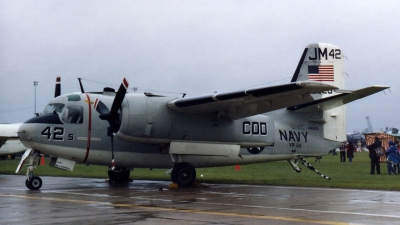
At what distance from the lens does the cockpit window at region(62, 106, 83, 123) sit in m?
19.9

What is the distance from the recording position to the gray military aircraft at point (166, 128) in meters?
19.2

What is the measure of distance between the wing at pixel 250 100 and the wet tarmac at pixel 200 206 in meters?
2.93

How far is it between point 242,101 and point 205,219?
8.71 meters

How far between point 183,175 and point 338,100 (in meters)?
6.47

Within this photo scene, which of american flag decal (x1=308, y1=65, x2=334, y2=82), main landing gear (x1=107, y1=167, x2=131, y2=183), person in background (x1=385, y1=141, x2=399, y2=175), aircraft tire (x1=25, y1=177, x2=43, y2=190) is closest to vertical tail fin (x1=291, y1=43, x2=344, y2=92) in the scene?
american flag decal (x1=308, y1=65, x2=334, y2=82)

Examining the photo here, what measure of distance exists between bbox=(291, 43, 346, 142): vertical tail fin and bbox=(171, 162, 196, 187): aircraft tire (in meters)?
6.63

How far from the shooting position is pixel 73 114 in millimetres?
19938

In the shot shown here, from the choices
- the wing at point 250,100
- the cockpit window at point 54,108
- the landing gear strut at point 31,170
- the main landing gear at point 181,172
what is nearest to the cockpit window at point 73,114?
the cockpit window at point 54,108

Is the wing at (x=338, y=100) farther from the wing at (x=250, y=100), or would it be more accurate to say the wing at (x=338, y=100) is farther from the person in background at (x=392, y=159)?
the person in background at (x=392, y=159)

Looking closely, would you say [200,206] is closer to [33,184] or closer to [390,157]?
[33,184]

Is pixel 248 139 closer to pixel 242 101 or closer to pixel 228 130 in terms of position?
pixel 228 130

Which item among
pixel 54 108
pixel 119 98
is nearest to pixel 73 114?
pixel 54 108

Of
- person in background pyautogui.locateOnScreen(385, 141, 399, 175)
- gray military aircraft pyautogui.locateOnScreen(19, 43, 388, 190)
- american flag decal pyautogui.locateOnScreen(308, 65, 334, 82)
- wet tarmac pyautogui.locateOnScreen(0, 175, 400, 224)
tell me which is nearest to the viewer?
wet tarmac pyautogui.locateOnScreen(0, 175, 400, 224)

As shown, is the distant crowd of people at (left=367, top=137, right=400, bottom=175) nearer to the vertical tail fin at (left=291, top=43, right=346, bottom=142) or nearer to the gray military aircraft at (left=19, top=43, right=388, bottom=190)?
the vertical tail fin at (left=291, top=43, right=346, bottom=142)
